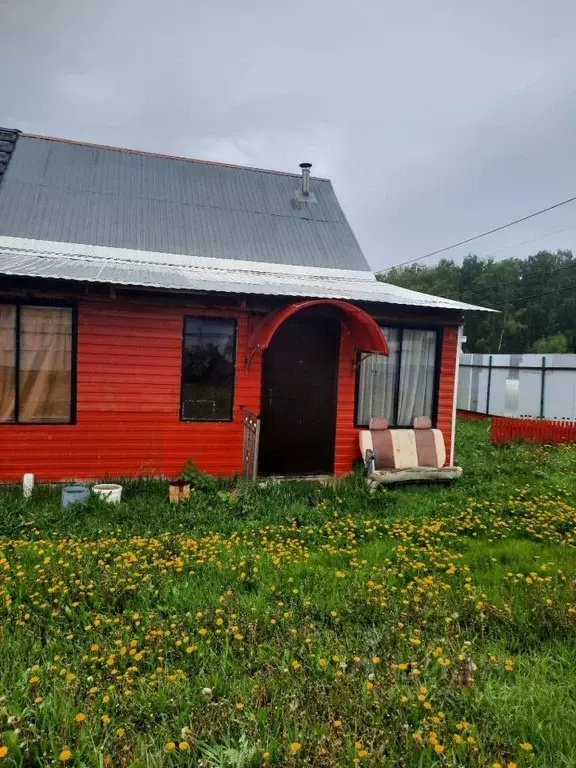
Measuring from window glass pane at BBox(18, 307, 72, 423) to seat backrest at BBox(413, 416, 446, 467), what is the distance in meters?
5.37

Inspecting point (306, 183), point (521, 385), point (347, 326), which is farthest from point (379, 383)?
point (521, 385)

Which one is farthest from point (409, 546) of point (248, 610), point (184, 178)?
point (184, 178)

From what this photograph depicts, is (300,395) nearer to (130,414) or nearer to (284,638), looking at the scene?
(130,414)

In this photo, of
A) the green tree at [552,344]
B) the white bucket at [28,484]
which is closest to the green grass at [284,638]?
the white bucket at [28,484]

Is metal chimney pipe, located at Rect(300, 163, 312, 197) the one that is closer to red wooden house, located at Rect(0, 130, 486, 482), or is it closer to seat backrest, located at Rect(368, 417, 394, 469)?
red wooden house, located at Rect(0, 130, 486, 482)

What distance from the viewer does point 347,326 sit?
27.2 feet

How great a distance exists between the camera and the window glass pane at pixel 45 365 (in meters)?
7.20

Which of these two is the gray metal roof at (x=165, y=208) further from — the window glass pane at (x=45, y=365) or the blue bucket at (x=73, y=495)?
the blue bucket at (x=73, y=495)

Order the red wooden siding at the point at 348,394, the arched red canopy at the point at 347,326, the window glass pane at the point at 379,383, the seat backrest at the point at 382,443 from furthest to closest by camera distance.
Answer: the window glass pane at the point at 379,383 → the red wooden siding at the point at 348,394 → the seat backrest at the point at 382,443 → the arched red canopy at the point at 347,326

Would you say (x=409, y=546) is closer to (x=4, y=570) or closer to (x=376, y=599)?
(x=376, y=599)

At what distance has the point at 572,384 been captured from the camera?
17.2 metres

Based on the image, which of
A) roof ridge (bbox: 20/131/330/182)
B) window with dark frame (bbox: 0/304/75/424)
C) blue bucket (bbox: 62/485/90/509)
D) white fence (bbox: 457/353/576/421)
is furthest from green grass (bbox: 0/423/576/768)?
white fence (bbox: 457/353/576/421)

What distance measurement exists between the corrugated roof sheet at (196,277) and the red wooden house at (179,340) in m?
0.04

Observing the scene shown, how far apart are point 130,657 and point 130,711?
51 centimetres
